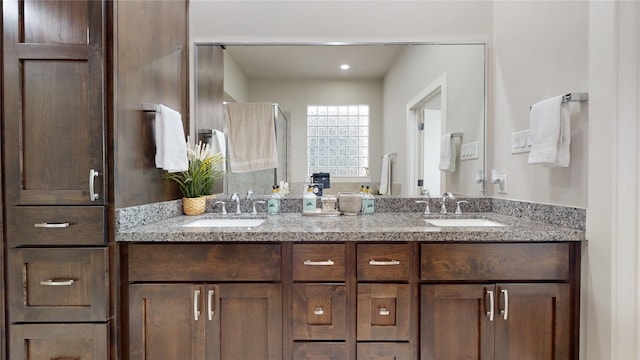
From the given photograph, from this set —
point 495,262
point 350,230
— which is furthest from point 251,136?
point 495,262

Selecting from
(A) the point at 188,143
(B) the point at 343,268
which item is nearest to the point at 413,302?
(B) the point at 343,268

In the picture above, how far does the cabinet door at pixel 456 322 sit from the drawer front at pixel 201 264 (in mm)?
644

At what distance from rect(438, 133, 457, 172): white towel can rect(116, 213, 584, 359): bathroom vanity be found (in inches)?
28.0

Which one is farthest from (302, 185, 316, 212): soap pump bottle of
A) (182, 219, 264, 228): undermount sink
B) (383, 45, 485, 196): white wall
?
(383, 45, 485, 196): white wall

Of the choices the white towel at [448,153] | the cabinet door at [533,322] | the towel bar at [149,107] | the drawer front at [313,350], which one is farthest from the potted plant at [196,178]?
the cabinet door at [533,322]

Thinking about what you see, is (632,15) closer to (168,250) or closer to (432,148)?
(432,148)

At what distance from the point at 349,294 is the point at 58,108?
141 cm

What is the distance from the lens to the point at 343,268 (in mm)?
1379

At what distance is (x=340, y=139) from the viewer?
6.60 feet

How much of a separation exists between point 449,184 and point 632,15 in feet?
3.57

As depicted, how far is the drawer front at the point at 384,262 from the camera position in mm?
1372

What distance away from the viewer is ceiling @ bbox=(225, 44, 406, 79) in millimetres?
2016

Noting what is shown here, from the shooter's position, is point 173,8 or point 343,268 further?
point 173,8

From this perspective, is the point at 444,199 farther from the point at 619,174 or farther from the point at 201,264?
the point at 201,264
